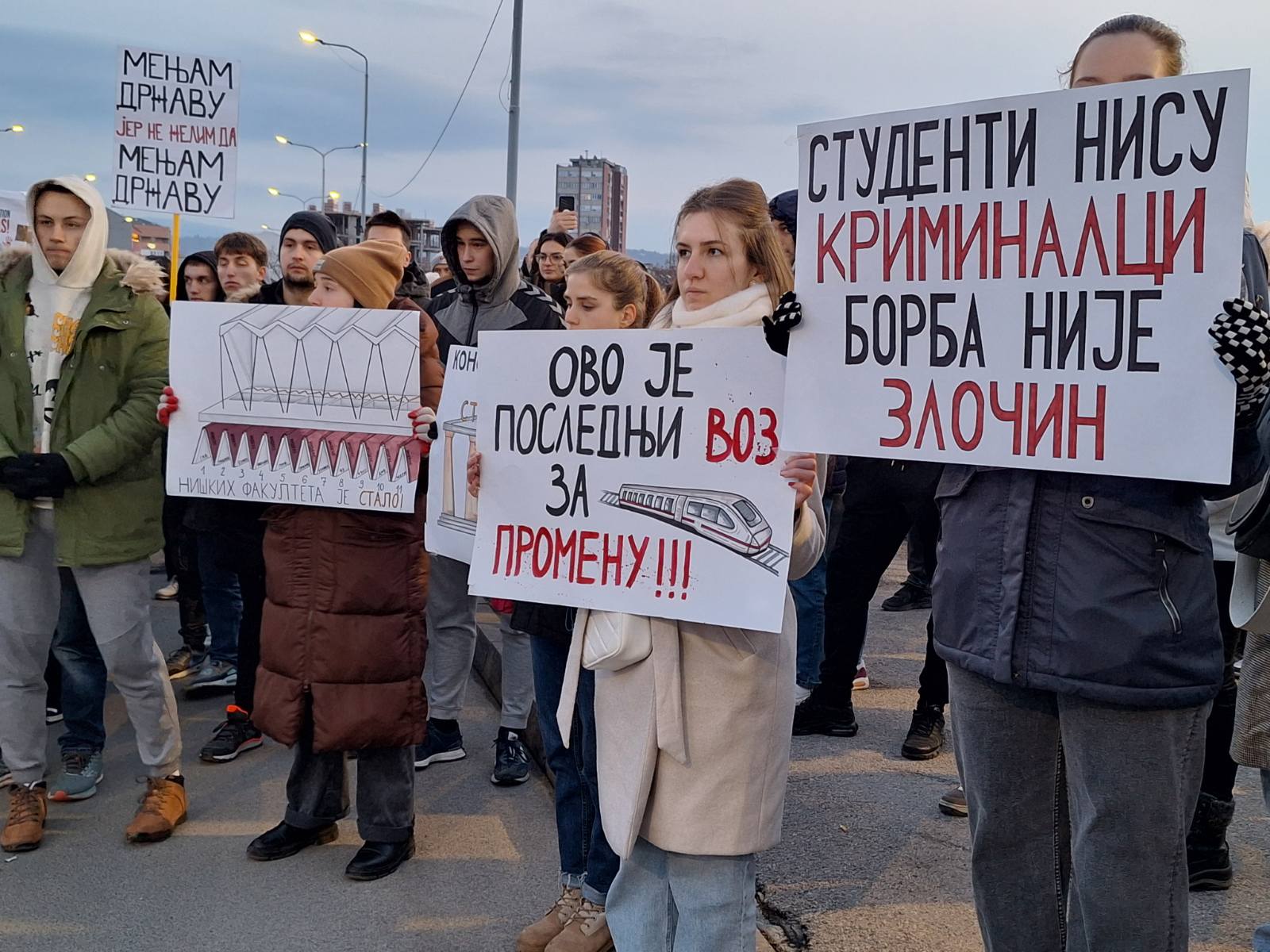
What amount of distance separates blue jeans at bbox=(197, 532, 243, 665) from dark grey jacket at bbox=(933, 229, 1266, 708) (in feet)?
13.6

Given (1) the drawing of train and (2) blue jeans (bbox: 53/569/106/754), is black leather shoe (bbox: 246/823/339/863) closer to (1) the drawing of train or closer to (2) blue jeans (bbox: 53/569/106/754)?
(2) blue jeans (bbox: 53/569/106/754)

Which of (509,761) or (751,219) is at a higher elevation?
(751,219)

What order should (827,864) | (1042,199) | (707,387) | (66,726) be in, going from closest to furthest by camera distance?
(1042,199) → (707,387) → (827,864) → (66,726)

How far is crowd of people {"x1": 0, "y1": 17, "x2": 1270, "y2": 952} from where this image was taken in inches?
79.0

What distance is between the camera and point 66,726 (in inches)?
171

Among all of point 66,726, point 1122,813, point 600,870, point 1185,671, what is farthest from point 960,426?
point 66,726

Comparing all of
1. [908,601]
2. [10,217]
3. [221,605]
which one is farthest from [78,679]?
[10,217]

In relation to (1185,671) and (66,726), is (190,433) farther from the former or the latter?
(1185,671)

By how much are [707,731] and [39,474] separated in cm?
259

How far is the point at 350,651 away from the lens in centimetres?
361

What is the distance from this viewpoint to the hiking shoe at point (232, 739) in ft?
15.2

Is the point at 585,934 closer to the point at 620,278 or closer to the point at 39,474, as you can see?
the point at 620,278

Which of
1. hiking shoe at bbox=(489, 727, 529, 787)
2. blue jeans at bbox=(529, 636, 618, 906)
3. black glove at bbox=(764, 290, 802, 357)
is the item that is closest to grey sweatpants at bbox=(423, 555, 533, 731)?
hiking shoe at bbox=(489, 727, 529, 787)

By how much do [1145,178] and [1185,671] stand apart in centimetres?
87
